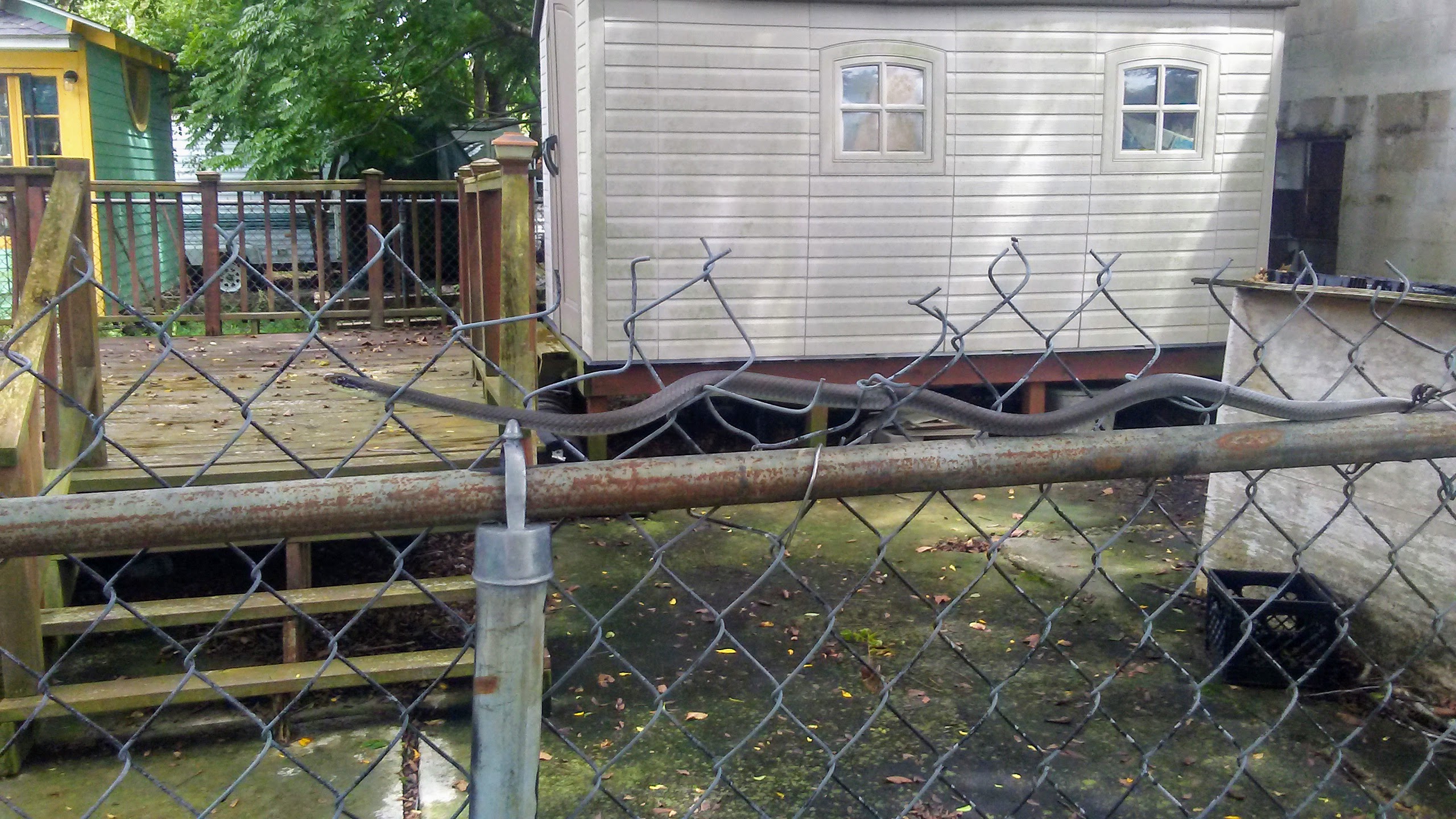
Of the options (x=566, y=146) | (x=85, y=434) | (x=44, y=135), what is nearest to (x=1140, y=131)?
(x=566, y=146)

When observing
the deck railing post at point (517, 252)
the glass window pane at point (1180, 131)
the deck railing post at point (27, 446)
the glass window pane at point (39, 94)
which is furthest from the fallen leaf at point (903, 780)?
the glass window pane at point (39, 94)

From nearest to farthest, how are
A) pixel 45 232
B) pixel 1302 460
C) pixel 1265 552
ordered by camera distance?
pixel 1302 460 < pixel 45 232 < pixel 1265 552

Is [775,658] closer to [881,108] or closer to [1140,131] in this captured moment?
[881,108]

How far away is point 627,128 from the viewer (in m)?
6.61

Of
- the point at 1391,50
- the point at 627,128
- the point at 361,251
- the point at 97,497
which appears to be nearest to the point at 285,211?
the point at 361,251

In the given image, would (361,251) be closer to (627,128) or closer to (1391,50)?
(627,128)

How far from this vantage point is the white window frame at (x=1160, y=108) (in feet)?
23.7

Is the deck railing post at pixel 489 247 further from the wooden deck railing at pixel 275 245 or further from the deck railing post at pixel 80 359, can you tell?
the wooden deck railing at pixel 275 245

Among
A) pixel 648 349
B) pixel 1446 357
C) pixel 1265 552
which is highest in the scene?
pixel 1446 357

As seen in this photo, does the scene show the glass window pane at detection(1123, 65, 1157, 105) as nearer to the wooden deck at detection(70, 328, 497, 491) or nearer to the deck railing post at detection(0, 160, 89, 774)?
the wooden deck at detection(70, 328, 497, 491)

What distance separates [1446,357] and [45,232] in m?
3.65

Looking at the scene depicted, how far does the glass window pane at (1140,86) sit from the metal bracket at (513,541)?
7.04 metres

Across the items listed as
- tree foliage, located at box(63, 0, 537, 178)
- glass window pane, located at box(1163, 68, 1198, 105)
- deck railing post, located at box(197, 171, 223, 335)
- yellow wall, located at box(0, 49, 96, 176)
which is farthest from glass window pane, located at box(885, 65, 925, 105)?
yellow wall, located at box(0, 49, 96, 176)

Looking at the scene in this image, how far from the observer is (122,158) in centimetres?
1349
